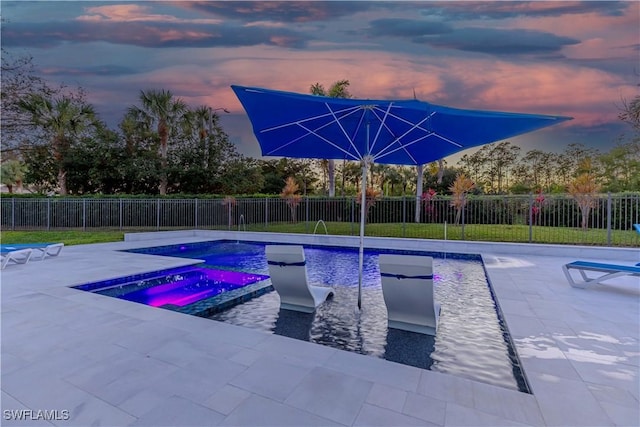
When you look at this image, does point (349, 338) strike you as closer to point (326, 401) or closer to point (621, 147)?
point (326, 401)

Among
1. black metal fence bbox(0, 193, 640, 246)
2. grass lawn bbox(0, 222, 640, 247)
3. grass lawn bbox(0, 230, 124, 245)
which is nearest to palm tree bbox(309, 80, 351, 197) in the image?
black metal fence bbox(0, 193, 640, 246)

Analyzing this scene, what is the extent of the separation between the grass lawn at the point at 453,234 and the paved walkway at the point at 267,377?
7825mm

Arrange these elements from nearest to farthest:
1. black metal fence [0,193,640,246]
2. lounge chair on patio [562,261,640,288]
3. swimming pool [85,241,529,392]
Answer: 1. swimming pool [85,241,529,392]
2. lounge chair on patio [562,261,640,288]
3. black metal fence [0,193,640,246]

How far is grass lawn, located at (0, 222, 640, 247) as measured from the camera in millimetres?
10742

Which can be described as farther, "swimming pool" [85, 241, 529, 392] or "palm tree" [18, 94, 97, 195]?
"palm tree" [18, 94, 97, 195]

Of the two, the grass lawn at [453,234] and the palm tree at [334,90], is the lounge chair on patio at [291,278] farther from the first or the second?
the palm tree at [334,90]

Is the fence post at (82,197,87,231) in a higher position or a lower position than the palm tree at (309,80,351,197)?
lower

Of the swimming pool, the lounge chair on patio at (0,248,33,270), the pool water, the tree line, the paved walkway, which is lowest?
the pool water

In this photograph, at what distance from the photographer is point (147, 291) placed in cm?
598

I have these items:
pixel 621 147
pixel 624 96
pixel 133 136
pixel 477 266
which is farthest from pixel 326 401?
pixel 621 147

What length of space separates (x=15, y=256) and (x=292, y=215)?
38.8 feet

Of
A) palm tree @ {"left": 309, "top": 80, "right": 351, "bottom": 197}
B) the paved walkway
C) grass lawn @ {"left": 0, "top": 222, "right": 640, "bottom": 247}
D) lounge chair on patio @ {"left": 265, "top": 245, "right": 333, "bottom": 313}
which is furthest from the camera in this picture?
palm tree @ {"left": 309, "top": 80, "right": 351, "bottom": 197}

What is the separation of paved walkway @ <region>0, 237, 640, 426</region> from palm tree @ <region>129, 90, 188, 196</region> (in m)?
18.0

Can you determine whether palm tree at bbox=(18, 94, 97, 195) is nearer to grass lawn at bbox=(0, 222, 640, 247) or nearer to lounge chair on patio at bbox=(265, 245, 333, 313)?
grass lawn at bbox=(0, 222, 640, 247)
